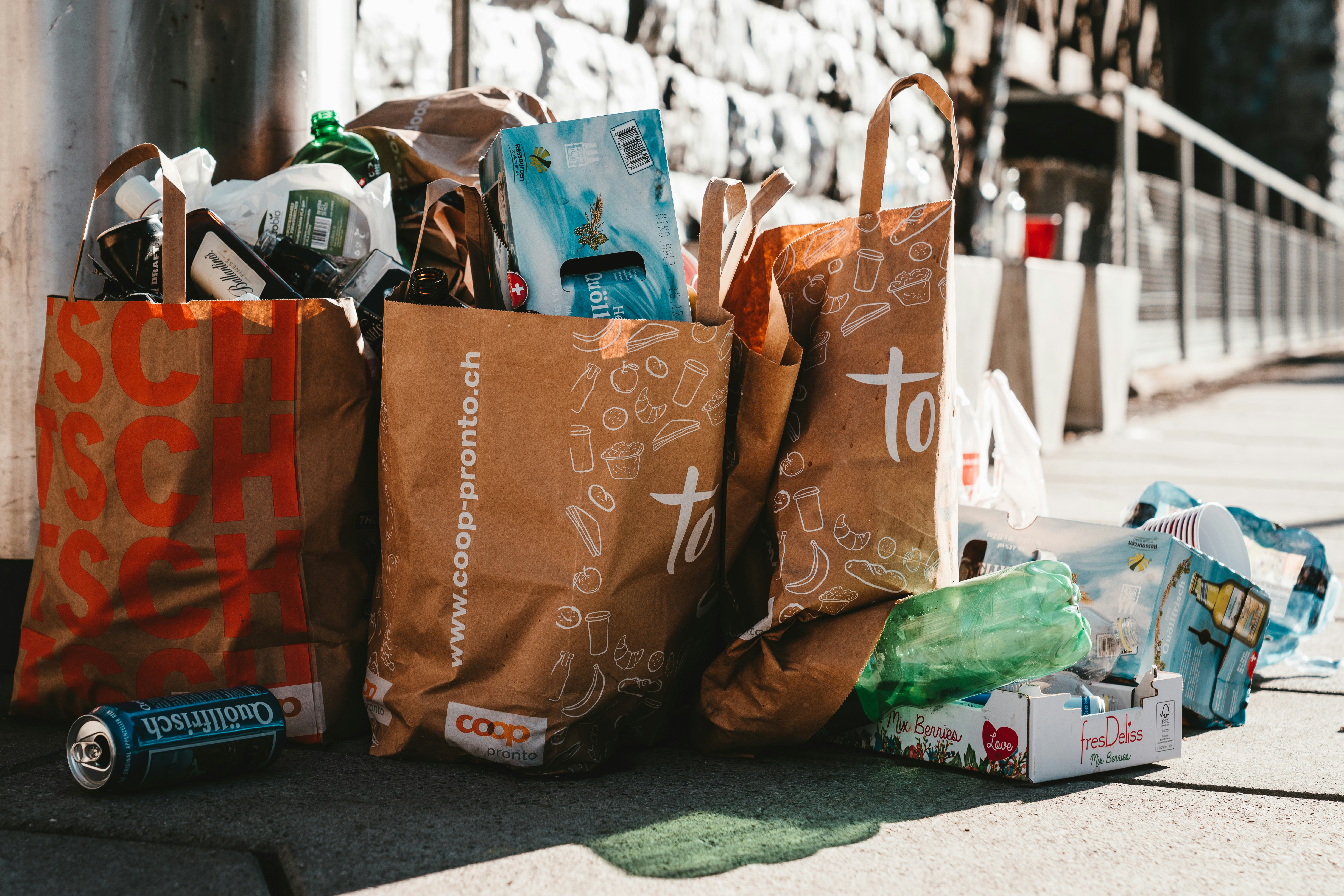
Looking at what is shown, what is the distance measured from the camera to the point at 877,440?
1441 millimetres

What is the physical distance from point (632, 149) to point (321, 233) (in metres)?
0.51

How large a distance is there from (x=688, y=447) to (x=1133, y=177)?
5836mm

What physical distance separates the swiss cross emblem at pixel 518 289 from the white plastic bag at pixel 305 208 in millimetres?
361

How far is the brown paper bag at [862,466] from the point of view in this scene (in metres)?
1.43

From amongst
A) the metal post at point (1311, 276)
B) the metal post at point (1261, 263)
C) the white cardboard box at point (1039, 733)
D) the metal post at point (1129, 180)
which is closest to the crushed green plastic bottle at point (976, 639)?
the white cardboard box at point (1039, 733)

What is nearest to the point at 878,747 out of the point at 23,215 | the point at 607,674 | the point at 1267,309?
the point at 607,674

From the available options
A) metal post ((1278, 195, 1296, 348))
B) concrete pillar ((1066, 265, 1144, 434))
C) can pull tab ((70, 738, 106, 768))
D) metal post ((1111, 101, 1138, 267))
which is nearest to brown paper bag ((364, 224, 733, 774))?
can pull tab ((70, 738, 106, 768))

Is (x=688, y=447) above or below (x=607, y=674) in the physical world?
above

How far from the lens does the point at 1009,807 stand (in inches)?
53.0

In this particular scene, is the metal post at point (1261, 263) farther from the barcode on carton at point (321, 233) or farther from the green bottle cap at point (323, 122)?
the barcode on carton at point (321, 233)

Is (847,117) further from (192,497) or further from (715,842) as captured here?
(715,842)

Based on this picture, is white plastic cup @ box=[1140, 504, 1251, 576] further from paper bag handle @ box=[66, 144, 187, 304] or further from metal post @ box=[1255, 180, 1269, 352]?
metal post @ box=[1255, 180, 1269, 352]

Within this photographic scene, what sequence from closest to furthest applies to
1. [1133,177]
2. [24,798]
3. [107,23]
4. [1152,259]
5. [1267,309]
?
[24,798] → [107,23] → [1133,177] → [1152,259] → [1267,309]

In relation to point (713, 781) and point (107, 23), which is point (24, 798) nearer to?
point (713, 781)
